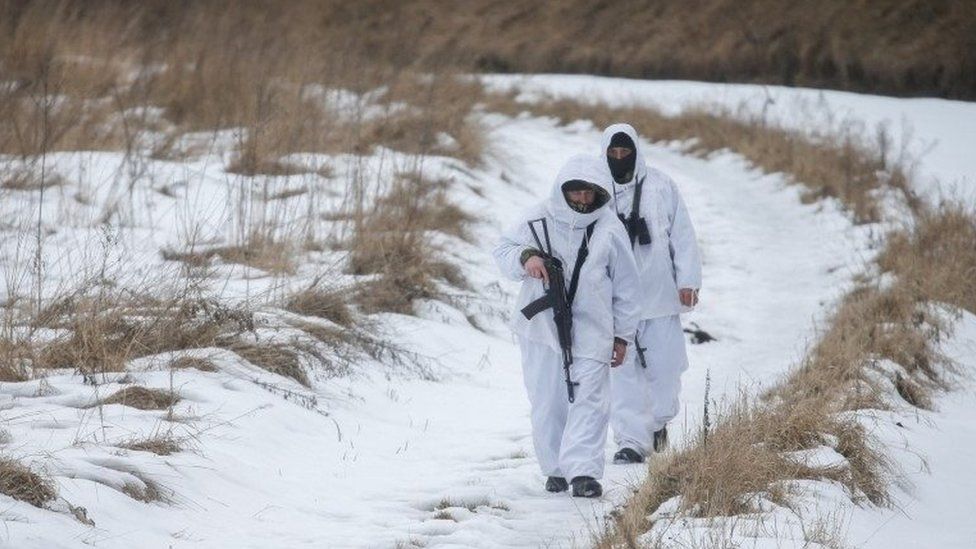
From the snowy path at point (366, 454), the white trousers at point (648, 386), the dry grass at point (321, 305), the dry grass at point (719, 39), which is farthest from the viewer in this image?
the dry grass at point (719, 39)

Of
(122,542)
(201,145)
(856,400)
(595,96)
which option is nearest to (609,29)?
(595,96)

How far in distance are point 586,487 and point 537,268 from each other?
40.4 inches

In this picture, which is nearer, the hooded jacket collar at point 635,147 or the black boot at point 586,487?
the black boot at point 586,487

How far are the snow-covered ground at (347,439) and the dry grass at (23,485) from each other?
0.07 meters

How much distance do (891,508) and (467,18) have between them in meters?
41.1

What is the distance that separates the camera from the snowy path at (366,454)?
210 inches

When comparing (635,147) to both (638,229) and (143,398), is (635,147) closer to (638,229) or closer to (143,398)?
(638,229)

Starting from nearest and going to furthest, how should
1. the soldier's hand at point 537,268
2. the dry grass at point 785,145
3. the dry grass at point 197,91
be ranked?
the soldier's hand at point 537,268
the dry grass at point 197,91
the dry grass at point 785,145

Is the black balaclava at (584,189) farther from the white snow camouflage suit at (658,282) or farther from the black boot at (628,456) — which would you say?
the black boot at (628,456)

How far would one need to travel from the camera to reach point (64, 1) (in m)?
14.0

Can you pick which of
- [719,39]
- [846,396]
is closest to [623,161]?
[846,396]

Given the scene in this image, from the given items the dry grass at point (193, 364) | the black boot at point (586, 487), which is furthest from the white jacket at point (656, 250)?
the dry grass at point (193, 364)

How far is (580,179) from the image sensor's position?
6.21 meters

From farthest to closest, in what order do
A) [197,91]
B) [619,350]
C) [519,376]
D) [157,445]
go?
[197,91] → [519,376] → [619,350] → [157,445]
